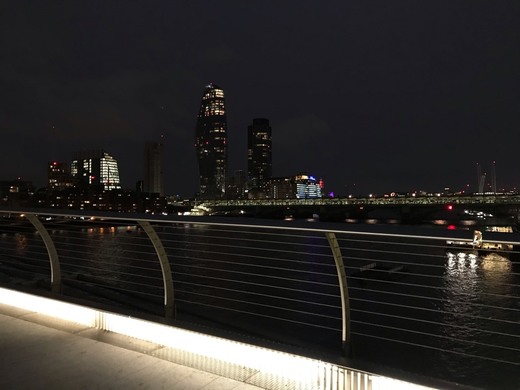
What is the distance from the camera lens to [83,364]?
2555 millimetres

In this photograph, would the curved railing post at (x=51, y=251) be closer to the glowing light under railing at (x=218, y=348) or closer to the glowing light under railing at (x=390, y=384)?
the glowing light under railing at (x=218, y=348)

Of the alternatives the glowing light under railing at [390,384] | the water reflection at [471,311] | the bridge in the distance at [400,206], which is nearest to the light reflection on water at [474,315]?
the water reflection at [471,311]

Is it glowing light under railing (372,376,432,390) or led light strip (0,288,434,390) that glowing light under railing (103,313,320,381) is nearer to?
led light strip (0,288,434,390)

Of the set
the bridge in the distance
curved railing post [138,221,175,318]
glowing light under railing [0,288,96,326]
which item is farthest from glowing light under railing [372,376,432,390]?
the bridge in the distance

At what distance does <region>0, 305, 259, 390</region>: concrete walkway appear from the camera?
90.2 inches

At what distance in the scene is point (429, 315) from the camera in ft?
54.4

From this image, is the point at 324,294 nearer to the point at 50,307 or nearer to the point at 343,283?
the point at 343,283

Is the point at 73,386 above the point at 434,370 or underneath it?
above

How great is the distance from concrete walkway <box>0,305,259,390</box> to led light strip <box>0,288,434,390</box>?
0.09m

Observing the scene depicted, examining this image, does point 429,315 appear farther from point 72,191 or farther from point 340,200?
point 72,191

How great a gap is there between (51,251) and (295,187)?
14512cm

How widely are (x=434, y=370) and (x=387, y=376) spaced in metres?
10.4

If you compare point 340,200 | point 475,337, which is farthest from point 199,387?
point 340,200

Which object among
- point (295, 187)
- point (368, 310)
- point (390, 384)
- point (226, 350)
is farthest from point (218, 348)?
point (295, 187)
